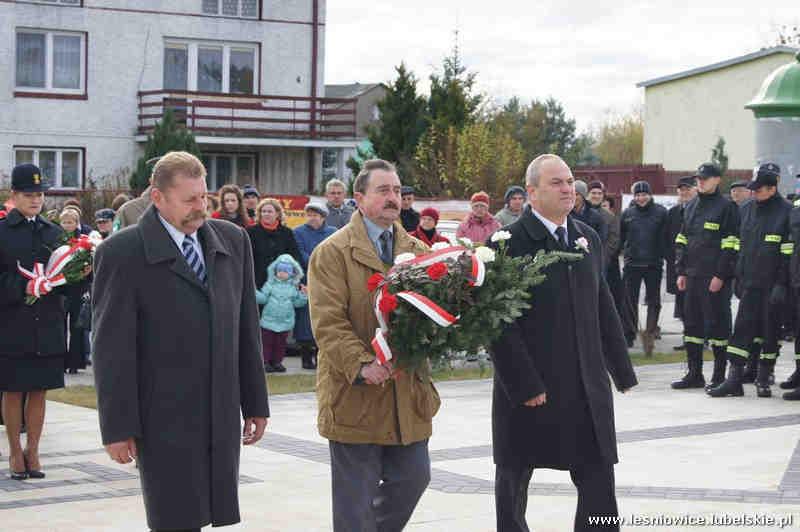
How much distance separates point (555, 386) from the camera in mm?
7117

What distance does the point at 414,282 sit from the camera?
21.4 ft

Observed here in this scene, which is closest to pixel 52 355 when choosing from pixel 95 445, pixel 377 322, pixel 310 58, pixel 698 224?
pixel 95 445

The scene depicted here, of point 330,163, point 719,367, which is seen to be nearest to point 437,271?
point 719,367

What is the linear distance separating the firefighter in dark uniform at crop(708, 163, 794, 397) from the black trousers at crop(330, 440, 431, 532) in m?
8.05

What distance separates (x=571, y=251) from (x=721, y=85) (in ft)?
177

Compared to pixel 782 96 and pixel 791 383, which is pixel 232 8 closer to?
pixel 782 96

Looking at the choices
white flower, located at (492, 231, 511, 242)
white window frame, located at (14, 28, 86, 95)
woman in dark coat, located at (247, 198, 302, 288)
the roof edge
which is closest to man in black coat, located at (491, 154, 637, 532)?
white flower, located at (492, 231, 511, 242)

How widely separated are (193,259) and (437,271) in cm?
112

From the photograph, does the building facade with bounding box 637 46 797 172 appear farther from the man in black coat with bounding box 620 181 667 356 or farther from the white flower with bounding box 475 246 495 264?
the white flower with bounding box 475 246 495 264

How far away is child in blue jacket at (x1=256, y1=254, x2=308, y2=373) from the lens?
1684 centimetres

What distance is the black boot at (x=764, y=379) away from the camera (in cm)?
1458

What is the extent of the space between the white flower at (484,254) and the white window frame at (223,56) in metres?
35.6

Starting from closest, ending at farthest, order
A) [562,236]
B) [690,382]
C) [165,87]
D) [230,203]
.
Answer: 1. [562,236]
2. [690,382]
3. [230,203]
4. [165,87]

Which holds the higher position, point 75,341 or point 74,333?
point 74,333
